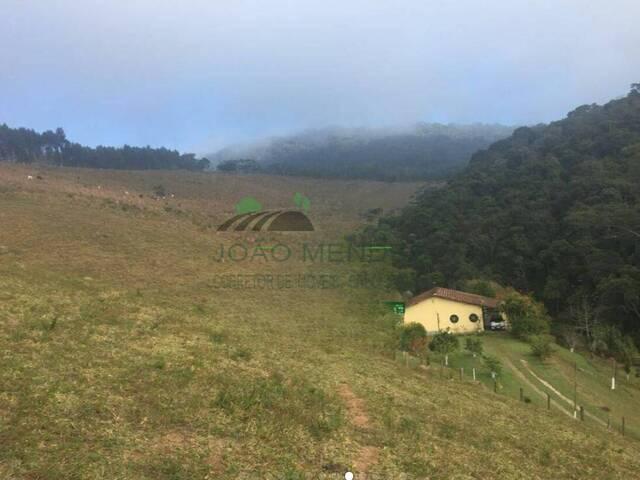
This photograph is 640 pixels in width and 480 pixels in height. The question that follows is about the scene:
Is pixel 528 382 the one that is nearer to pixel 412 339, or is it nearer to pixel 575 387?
pixel 575 387

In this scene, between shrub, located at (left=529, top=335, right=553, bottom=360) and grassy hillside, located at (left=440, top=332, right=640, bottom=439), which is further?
shrub, located at (left=529, top=335, right=553, bottom=360)

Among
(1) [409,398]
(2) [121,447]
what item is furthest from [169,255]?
(2) [121,447]

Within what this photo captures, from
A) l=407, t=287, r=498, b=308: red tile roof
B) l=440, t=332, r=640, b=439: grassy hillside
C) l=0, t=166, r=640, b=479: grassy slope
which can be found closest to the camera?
l=0, t=166, r=640, b=479: grassy slope

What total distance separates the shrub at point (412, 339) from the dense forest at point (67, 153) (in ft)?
269

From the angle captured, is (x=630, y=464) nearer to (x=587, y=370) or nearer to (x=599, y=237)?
(x=587, y=370)

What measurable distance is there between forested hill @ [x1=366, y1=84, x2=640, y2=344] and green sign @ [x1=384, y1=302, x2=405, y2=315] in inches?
260

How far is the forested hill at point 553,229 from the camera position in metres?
33.8

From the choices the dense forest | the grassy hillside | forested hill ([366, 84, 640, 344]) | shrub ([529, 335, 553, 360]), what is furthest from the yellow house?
the dense forest

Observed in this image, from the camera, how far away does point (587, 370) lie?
938 inches

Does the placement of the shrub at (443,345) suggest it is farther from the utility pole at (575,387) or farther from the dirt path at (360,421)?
the dirt path at (360,421)

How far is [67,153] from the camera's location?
304 feet

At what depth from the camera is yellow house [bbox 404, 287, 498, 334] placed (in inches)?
1167

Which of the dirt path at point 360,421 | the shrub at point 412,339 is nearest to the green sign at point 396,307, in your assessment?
the shrub at point 412,339

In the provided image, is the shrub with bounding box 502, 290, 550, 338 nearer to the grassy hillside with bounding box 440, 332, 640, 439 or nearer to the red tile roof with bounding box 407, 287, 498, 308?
the grassy hillside with bounding box 440, 332, 640, 439
